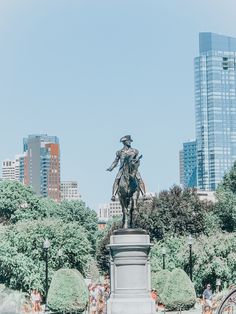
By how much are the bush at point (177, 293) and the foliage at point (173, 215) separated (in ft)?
124

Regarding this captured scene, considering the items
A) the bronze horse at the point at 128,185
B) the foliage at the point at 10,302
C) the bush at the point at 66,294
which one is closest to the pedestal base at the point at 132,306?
the bronze horse at the point at 128,185

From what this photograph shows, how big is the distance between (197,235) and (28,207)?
15427 mm

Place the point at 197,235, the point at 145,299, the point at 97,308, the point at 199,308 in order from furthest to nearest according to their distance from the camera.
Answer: the point at 197,235
the point at 199,308
the point at 97,308
the point at 145,299

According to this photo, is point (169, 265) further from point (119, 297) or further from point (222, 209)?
point (119, 297)

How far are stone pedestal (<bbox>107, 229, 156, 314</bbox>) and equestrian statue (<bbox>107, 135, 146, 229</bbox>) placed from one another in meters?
0.91

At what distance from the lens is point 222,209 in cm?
9212

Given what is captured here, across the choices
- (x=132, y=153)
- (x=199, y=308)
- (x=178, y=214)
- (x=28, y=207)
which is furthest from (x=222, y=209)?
(x=132, y=153)

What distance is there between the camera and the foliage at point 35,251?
64.2 m

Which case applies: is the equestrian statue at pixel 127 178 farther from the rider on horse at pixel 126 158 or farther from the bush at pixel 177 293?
the bush at pixel 177 293

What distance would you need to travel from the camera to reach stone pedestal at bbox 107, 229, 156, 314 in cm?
3656

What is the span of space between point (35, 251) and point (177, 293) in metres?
18.9

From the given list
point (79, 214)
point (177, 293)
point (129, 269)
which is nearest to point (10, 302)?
point (177, 293)

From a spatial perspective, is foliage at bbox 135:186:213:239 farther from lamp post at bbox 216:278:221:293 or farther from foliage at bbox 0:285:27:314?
foliage at bbox 0:285:27:314

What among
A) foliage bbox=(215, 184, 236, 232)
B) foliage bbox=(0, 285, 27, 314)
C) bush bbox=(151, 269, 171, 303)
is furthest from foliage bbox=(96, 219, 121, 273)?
bush bbox=(151, 269, 171, 303)
